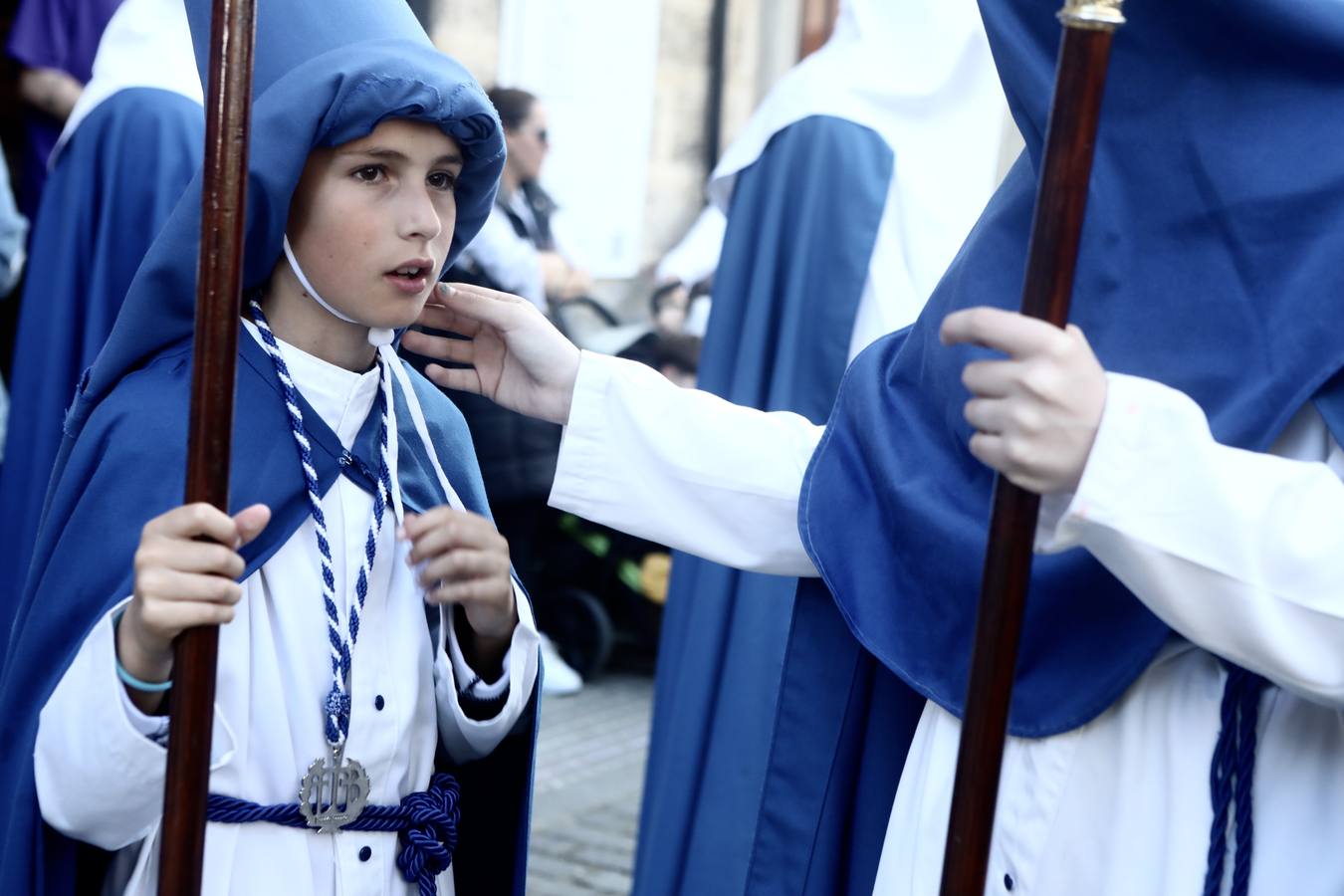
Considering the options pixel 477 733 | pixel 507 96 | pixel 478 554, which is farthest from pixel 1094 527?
pixel 507 96

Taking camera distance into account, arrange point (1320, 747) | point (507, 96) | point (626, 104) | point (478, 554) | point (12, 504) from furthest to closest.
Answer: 1. point (626, 104)
2. point (507, 96)
3. point (12, 504)
4. point (478, 554)
5. point (1320, 747)

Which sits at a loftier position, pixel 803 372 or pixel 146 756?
pixel 803 372

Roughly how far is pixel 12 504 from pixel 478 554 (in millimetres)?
2486

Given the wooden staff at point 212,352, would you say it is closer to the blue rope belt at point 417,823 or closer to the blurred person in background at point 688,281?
the blue rope belt at point 417,823

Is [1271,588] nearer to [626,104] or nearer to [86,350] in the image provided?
[86,350]

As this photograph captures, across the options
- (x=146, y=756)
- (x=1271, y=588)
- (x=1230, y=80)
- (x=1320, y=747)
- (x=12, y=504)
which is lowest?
(x=12, y=504)

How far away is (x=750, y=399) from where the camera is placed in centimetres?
375

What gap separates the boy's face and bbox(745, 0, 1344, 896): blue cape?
21.9 inches

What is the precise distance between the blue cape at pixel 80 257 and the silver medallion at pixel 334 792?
218 cm

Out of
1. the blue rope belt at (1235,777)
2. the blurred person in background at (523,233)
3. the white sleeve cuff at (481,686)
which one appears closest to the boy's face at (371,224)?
the white sleeve cuff at (481,686)

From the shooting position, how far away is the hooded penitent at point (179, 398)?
1.86 m

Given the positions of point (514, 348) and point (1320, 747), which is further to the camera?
point (514, 348)

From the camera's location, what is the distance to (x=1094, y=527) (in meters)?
1.47

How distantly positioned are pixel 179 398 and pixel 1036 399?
1.03 meters
